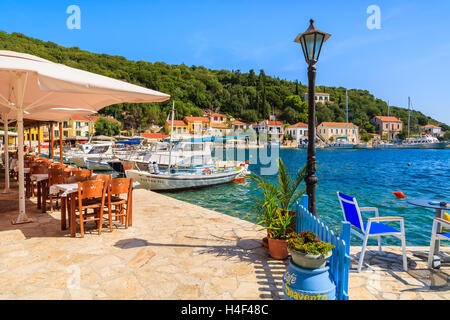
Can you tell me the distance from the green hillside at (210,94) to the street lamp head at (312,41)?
80029mm

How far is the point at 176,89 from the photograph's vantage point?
9925 centimetres

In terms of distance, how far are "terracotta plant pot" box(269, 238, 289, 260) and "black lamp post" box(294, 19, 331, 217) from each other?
24.8 inches

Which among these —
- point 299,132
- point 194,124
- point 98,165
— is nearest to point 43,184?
point 98,165

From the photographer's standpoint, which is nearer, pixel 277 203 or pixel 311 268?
pixel 311 268

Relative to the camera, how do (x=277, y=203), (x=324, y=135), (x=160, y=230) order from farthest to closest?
(x=324, y=135)
(x=160, y=230)
(x=277, y=203)

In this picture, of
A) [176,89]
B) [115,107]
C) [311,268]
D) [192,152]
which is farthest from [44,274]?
[176,89]

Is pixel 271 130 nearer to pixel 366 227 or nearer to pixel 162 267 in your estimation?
pixel 366 227

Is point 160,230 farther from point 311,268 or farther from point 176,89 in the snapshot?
point 176,89

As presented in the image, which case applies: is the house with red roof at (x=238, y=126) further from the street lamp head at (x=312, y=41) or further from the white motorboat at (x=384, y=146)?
the street lamp head at (x=312, y=41)

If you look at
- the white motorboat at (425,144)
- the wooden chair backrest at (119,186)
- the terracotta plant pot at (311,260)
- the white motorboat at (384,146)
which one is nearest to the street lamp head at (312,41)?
the terracotta plant pot at (311,260)

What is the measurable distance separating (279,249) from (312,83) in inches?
96.6

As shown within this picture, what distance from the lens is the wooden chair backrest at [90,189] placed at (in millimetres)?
4234
